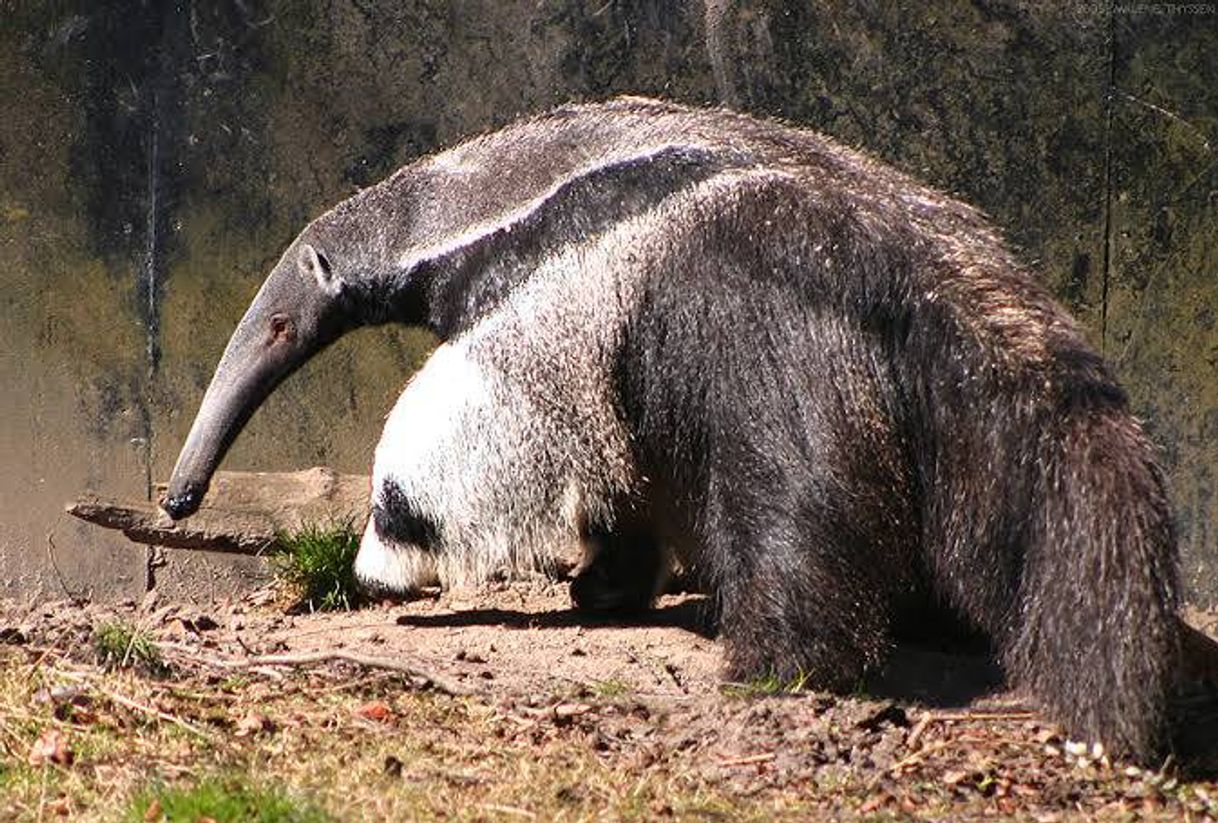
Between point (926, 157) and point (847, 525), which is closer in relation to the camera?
point (847, 525)

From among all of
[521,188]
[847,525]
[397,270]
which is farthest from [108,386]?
[847,525]

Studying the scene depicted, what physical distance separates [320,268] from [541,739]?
279 cm

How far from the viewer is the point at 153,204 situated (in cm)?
930

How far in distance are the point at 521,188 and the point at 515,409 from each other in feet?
2.95

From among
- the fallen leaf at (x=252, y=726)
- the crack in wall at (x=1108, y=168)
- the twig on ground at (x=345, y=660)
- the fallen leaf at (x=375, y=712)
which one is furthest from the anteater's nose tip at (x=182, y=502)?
the crack in wall at (x=1108, y=168)

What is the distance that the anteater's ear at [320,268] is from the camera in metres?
8.23

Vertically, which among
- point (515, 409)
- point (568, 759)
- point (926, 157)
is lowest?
point (568, 759)

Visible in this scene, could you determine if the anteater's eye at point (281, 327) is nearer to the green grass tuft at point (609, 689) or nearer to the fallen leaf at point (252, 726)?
the green grass tuft at point (609, 689)

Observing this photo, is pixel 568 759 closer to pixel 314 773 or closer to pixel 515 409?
pixel 314 773

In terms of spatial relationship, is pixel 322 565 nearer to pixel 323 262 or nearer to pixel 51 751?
pixel 323 262

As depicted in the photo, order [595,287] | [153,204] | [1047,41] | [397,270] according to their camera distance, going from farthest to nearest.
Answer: [153,204], [1047,41], [397,270], [595,287]

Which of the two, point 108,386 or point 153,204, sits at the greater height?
point 153,204

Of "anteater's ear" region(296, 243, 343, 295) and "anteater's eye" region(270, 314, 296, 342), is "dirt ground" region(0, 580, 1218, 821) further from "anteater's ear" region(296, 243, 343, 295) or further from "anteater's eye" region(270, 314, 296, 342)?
"anteater's ear" region(296, 243, 343, 295)

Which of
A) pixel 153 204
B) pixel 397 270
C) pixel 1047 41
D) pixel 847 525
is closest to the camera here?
pixel 847 525
